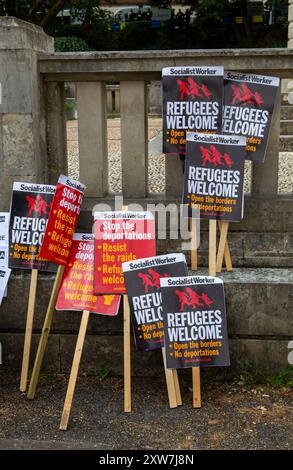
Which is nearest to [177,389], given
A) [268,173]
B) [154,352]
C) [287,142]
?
[154,352]

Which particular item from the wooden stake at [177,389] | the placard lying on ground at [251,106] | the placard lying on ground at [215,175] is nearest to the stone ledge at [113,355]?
the wooden stake at [177,389]

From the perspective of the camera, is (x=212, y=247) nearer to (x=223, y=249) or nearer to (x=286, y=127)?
(x=223, y=249)

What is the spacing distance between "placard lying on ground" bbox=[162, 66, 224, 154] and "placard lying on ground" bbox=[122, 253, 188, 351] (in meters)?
0.88

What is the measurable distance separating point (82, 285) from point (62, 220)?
452 mm

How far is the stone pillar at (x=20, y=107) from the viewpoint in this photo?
415cm

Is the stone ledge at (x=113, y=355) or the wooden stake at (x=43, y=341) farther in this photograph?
the stone ledge at (x=113, y=355)

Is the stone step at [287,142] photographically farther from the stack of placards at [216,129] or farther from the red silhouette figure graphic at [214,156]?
the red silhouette figure graphic at [214,156]

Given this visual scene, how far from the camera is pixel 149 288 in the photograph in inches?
152

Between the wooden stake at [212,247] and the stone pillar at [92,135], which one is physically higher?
the stone pillar at [92,135]

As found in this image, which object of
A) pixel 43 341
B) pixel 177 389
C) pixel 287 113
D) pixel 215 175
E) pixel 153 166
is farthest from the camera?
pixel 287 113

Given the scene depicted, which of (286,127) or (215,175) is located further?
(286,127)

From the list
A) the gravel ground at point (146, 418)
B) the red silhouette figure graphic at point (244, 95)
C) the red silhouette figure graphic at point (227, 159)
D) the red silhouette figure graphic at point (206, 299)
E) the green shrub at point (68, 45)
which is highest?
the red silhouette figure graphic at point (244, 95)

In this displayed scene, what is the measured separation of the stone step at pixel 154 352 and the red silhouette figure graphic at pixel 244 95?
1168mm

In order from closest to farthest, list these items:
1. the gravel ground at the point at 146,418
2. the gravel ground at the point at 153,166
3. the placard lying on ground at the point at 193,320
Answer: the gravel ground at the point at 146,418
the placard lying on ground at the point at 193,320
the gravel ground at the point at 153,166
